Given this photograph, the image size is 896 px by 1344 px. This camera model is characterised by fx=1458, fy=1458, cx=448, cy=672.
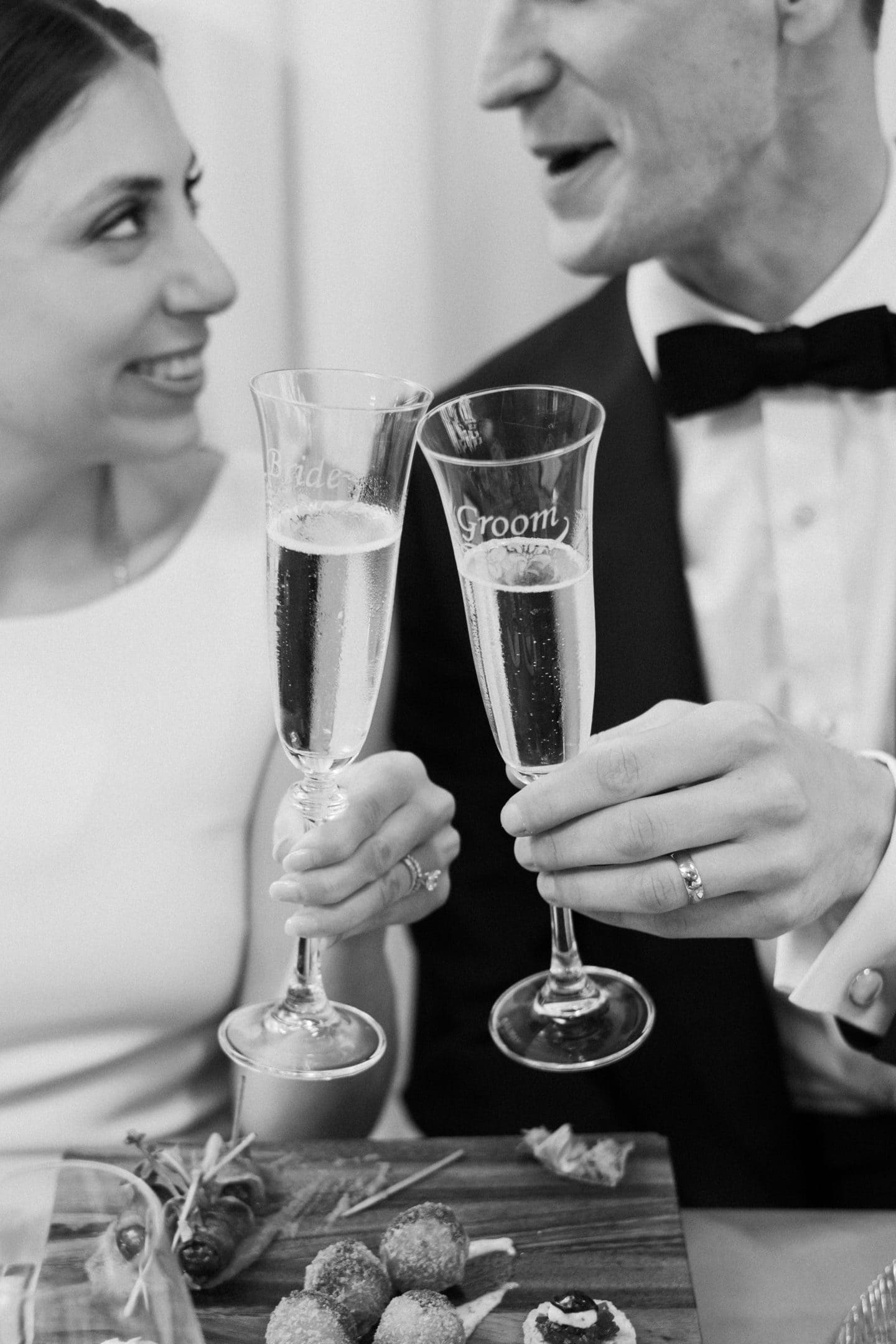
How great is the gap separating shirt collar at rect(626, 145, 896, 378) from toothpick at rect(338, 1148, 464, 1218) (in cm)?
118

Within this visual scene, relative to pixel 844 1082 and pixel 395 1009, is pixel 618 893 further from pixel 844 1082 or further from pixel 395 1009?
pixel 844 1082

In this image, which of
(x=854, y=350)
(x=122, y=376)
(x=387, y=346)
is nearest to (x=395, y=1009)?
(x=122, y=376)

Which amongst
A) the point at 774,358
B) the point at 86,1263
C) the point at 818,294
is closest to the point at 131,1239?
the point at 86,1263

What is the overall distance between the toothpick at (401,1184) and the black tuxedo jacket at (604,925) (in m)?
0.65

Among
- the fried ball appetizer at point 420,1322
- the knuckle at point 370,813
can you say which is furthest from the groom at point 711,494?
the fried ball appetizer at point 420,1322

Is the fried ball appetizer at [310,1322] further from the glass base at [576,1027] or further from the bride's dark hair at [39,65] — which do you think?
the bride's dark hair at [39,65]

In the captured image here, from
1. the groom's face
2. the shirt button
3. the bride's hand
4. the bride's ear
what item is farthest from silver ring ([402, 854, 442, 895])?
the bride's ear

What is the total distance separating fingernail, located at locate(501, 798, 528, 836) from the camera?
1.23 m

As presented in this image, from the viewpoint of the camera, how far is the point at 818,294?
2.16 meters

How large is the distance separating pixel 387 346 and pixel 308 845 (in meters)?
1.50

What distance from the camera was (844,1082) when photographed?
2.04 metres

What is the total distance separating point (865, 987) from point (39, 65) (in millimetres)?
1455

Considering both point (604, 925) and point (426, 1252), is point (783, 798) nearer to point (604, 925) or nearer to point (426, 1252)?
point (426, 1252)

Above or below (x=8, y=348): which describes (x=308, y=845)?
below
